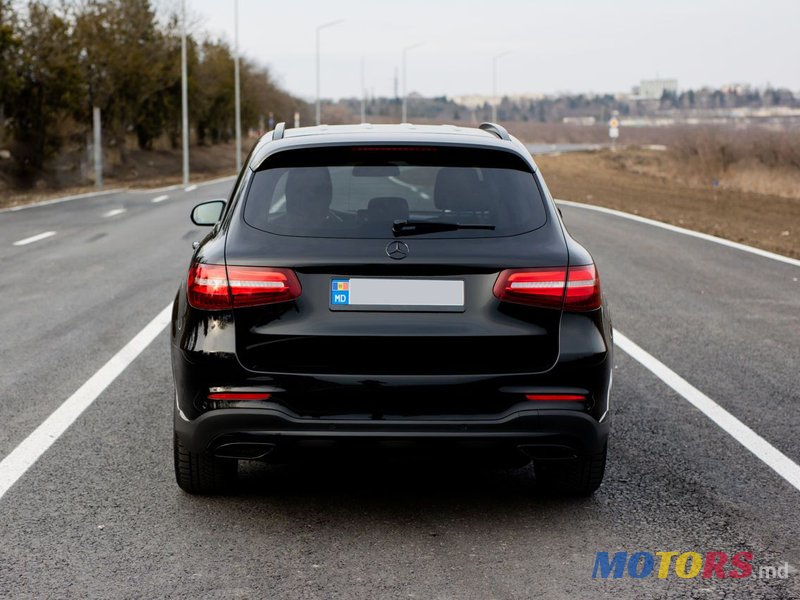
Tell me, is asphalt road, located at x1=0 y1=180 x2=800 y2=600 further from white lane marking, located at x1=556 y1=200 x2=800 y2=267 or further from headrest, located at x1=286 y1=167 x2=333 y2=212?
white lane marking, located at x1=556 y1=200 x2=800 y2=267

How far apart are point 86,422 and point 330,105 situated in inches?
7104

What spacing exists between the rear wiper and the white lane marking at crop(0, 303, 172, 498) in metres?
2.15

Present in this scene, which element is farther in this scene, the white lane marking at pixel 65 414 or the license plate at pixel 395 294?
the white lane marking at pixel 65 414

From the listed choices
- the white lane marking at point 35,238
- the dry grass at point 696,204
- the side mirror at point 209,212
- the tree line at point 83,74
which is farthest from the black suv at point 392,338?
the tree line at point 83,74

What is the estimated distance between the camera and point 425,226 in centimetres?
442

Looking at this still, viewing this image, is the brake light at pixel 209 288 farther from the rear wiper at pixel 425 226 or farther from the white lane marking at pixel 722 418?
the white lane marking at pixel 722 418

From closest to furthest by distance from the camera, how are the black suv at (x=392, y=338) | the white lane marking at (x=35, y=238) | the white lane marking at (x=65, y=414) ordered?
1. the black suv at (x=392, y=338)
2. the white lane marking at (x=65, y=414)
3. the white lane marking at (x=35, y=238)

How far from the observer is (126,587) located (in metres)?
3.92

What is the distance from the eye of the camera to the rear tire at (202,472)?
15.8 feet

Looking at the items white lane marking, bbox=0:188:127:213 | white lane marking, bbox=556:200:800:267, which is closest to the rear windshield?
white lane marking, bbox=556:200:800:267

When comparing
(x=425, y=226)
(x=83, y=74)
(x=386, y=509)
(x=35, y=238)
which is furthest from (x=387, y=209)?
(x=83, y=74)

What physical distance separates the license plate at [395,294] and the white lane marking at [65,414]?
6.23 feet

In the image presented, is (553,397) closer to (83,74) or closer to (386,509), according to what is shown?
(386,509)

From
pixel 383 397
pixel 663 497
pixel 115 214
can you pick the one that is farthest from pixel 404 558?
pixel 115 214
